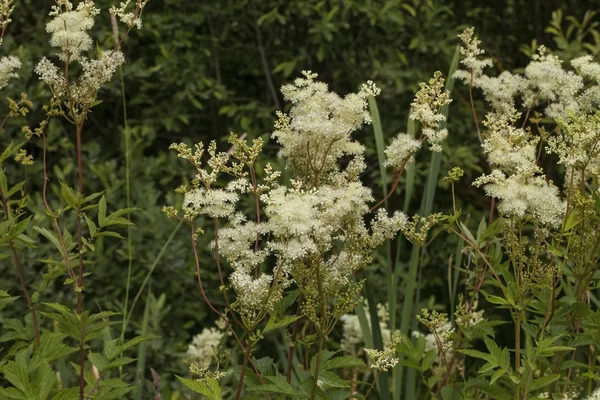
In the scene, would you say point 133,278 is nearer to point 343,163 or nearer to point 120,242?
point 120,242

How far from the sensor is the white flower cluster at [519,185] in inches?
83.7

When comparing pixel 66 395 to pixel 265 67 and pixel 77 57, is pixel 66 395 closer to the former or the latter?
pixel 77 57

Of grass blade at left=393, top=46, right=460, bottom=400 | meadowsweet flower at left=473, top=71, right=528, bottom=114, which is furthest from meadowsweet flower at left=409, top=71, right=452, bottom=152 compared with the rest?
grass blade at left=393, top=46, right=460, bottom=400

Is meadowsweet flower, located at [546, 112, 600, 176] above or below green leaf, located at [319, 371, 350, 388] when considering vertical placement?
above

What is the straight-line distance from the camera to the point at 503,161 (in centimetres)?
221

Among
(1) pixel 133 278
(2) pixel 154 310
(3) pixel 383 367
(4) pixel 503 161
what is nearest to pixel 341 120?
(4) pixel 503 161

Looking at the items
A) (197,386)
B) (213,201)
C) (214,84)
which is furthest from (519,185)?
(214,84)

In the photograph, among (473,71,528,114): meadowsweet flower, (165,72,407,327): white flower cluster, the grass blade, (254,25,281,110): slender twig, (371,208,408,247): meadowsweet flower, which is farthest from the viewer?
(254,25,281,110): slender twig

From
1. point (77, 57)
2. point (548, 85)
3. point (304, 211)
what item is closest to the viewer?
point (304, 211)

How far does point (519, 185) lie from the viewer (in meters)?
2.15

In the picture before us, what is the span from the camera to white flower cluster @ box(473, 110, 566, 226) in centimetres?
213

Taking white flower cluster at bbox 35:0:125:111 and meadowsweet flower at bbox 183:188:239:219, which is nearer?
meadowsweet flower at bbox 183:188:239:219

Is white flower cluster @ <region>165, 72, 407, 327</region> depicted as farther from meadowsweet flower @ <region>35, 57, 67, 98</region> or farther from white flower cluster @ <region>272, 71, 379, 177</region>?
meadowsweet flower @ <region>35, 57, 67, 98</region>

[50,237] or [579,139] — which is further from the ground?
[579,139]
